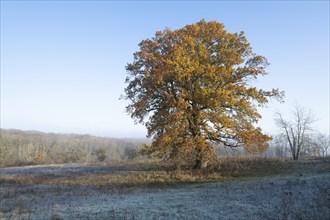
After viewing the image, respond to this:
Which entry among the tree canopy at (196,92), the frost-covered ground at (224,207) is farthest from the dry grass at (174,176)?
the frost-covered ground at (224,207)

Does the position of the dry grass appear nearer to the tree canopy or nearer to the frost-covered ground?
the tree canopy

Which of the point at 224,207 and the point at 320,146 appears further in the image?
the point at 320,146

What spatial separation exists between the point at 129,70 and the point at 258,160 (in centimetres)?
1600

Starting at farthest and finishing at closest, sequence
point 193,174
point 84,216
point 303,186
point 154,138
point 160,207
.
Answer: point 154,138
point 193,174
point 303,186
point 160,207
point 84,216

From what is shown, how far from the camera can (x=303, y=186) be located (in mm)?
14844

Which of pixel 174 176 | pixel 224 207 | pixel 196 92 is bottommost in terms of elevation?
pixel 224 207

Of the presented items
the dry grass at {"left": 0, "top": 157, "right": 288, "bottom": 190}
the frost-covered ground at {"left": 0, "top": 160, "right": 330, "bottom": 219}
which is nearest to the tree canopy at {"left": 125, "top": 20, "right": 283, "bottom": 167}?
the dry grass at {"left": 0, "top": 157, "right": 288, "bottom": 190}

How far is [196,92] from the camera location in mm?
25109

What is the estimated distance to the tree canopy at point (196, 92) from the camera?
81.6ft

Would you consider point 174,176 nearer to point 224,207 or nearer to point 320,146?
point 224,207

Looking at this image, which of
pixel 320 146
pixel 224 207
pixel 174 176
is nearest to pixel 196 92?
pixel 174 176

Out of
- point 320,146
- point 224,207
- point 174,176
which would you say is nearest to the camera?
point 224,207

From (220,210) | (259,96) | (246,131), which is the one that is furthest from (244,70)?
(220,210)

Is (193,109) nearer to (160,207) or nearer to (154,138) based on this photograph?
(154,138)
